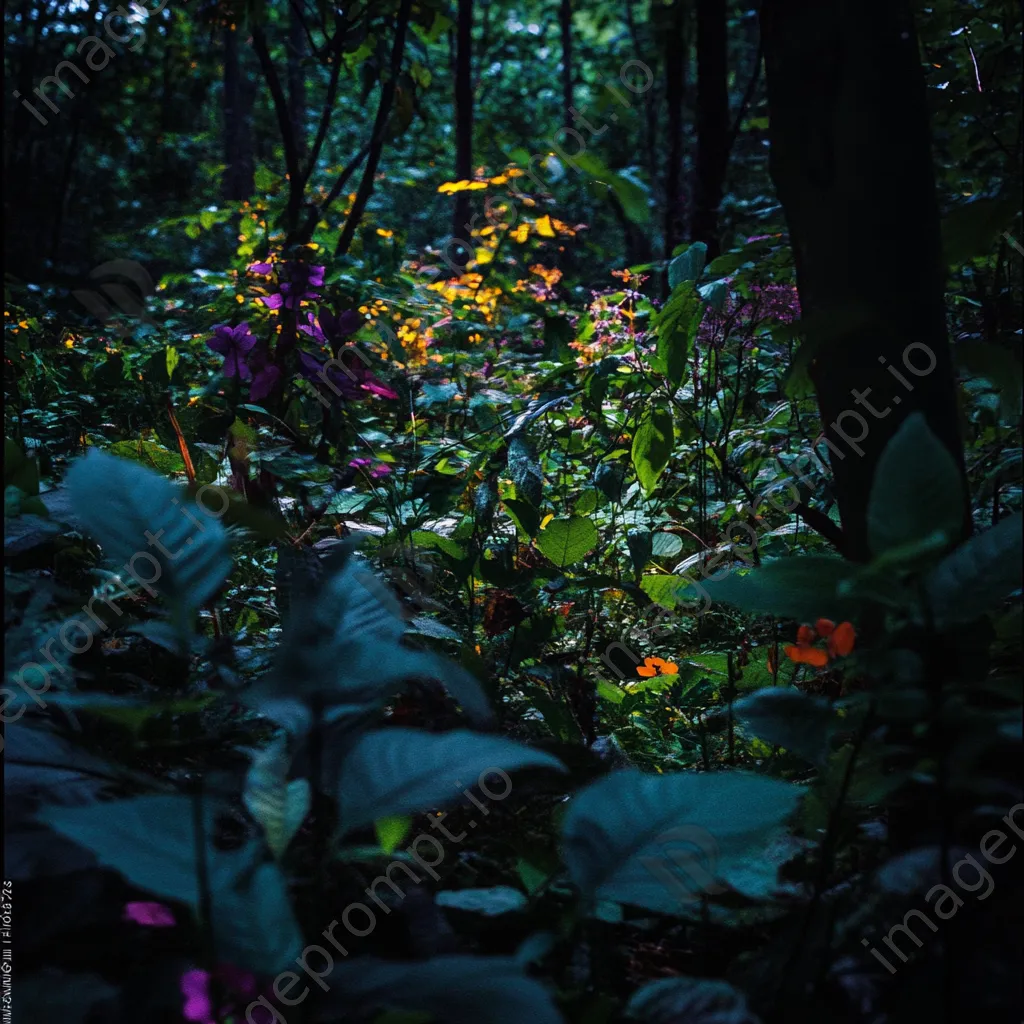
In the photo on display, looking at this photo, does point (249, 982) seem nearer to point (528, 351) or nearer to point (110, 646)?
point (110, 646)

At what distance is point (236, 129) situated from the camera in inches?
373

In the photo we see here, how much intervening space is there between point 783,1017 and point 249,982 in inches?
15.8

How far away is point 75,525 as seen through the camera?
123 centimetres

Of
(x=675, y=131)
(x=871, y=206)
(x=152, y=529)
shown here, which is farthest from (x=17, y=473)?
(x=675, y=131)

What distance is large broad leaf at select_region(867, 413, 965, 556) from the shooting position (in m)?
0.70

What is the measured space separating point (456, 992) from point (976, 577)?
19.2 inches

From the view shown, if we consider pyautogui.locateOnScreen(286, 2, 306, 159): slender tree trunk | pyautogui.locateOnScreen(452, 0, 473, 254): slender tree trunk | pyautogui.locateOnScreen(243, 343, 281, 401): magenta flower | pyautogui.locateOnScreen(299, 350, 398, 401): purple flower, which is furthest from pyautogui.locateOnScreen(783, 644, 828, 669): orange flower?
pyautogui.locateOnScreen(286, 2, 306, 159): slender tree trunk

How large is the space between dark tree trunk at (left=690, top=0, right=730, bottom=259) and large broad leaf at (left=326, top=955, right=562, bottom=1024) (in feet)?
15.2

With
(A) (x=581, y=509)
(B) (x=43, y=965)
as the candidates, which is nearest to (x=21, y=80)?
(A) (x=581, y=509)

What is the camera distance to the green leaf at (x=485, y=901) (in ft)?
2.62

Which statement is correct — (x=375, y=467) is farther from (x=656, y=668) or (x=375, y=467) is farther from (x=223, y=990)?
(x=223, y=990)

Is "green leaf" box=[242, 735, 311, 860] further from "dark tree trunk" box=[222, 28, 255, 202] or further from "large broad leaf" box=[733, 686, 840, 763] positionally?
"dark tree trunk" box=[222, 28, 255, 202]

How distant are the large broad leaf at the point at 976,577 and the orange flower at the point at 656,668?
3.44 feet

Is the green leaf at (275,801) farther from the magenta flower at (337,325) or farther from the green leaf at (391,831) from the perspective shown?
the magenta flower at (337,325)
